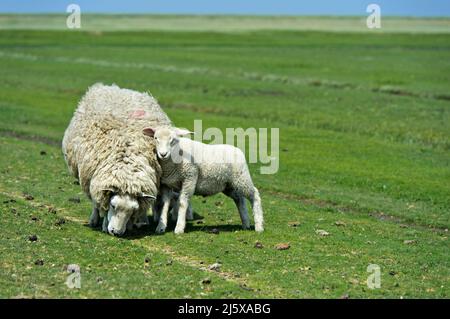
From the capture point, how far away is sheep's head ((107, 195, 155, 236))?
1526 cm

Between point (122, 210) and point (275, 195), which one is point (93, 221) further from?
point (275, 195)

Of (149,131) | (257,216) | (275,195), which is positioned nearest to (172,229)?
(257,216)

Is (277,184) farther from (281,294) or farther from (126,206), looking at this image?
(281,294)

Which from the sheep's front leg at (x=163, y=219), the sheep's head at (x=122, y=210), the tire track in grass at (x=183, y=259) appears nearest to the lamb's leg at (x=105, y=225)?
the sheep's head at (x=122, y=210)

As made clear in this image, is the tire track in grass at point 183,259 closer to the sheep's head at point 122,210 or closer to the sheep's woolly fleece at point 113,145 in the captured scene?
the sheep's head at point 122,210

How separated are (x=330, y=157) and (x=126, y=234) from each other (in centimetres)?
1219

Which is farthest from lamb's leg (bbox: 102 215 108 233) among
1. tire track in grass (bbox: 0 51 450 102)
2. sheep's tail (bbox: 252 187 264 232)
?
tire track in grass (bbox: 0 51 450 102)

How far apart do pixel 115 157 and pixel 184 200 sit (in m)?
1.54

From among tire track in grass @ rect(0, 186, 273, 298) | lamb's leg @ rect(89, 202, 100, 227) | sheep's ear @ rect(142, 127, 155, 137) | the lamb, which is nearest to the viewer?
tire track in grass @ rect(0, 186, 273, 298)

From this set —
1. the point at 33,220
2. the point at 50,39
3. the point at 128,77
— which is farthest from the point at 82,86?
the point at 50,39

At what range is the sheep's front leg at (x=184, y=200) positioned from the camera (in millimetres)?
15852

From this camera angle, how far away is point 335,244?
15664 mm

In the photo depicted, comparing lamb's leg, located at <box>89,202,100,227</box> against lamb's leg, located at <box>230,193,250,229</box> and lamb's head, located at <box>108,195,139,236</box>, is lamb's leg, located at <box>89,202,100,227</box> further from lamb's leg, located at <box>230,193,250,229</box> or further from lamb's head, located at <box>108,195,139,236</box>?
lamb's leg, located at <box>230,193,250,229</box>

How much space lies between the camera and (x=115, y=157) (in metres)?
15.6
